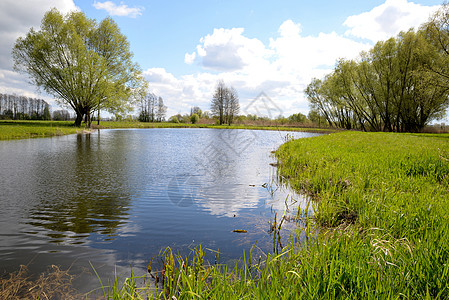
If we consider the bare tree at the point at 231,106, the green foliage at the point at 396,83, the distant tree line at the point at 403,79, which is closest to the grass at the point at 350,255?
the distant tree line at the point at 403,79

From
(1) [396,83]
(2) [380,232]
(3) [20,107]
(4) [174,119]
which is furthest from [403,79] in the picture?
(3) [20,107]

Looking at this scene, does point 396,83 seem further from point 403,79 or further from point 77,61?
point 77,61

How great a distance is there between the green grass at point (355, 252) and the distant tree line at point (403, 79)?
26850mm

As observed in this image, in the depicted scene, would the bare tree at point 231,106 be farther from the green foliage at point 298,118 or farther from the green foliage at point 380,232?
the green foliage at point 380,232

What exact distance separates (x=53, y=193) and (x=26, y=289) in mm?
5209

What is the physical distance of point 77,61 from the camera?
36.2 m

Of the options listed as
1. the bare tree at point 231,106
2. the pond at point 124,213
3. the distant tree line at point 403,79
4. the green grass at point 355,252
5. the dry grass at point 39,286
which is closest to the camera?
the green grass at point 355,252

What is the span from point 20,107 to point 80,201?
126 metres

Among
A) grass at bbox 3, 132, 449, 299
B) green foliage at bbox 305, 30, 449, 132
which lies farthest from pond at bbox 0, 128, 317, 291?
green foliage at bbox 305, 30, 449, 132

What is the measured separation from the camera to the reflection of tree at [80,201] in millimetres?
5086

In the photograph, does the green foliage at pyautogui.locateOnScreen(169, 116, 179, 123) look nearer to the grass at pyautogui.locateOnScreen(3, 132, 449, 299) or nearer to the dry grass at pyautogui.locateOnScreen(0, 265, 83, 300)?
the grass at pyautogui.locateOnScreen(3, 132, 449, 299)

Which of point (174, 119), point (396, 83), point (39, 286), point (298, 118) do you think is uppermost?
point (396, 83)

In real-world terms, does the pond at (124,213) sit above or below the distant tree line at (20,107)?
below

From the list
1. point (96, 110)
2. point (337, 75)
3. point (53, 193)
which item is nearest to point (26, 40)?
point (96, 110)
